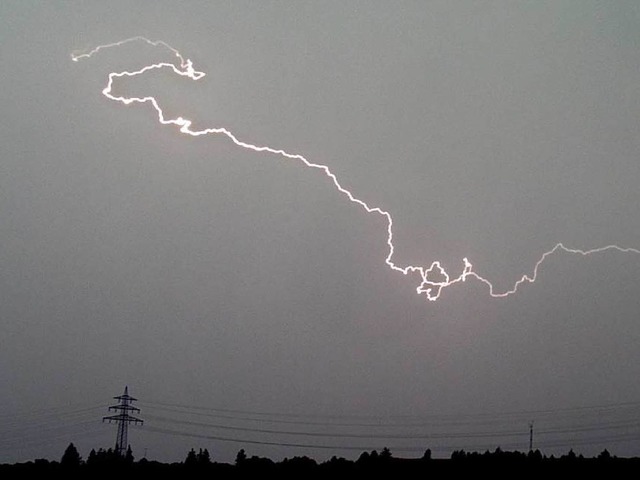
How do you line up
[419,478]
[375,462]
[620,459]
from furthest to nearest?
[375,462] → [419,478] → [620,459]

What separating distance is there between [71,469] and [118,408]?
18.7 ft

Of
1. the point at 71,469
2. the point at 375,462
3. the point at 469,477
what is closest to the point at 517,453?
the point at 469,477

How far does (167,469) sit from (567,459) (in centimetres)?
2953

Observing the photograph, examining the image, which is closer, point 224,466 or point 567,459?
point 567,459

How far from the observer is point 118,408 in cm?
7969

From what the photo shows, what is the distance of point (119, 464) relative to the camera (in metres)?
73.2

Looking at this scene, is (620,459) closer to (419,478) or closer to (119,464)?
(419,478)

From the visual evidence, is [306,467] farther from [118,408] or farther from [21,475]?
[21,475]

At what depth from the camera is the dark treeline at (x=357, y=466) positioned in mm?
64000

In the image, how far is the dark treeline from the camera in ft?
210

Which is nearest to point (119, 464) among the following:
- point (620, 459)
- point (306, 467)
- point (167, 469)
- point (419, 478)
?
point (167, 469)

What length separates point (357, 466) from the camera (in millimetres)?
75625

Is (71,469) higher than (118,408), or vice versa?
(118,408)

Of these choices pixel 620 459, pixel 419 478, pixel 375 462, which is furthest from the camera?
pixel 375 462
